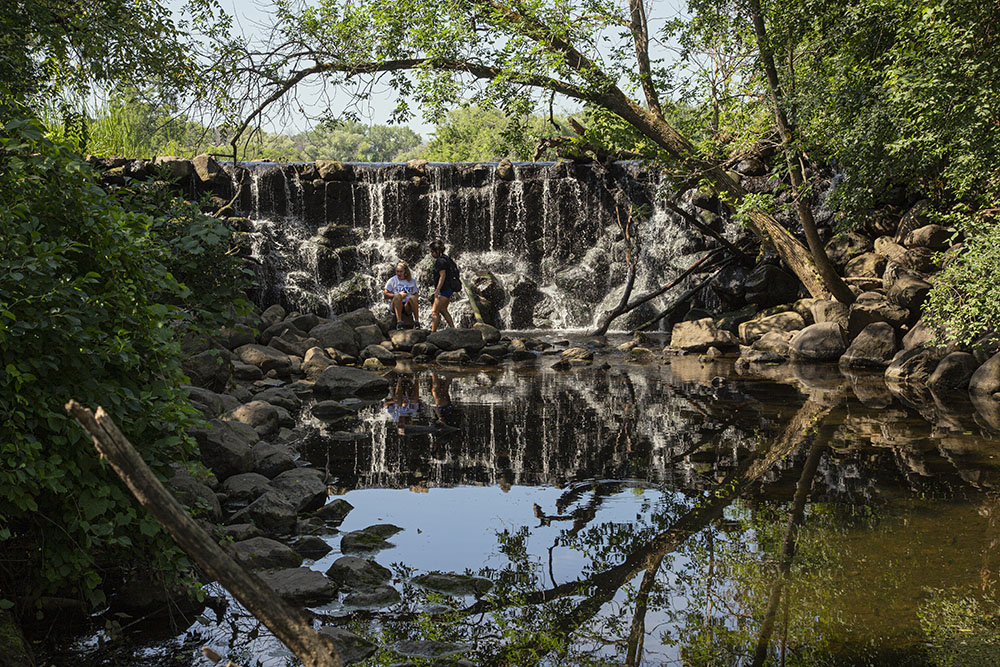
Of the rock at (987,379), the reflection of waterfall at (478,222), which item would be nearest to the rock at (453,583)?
the rock at (987,379)

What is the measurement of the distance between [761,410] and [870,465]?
2.96 meters

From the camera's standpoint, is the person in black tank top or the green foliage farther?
the person in black tank top

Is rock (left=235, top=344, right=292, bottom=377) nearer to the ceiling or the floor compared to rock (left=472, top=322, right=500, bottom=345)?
nearer to the floor

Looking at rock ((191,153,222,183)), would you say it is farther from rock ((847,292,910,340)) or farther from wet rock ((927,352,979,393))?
wet rock ((927,352,979,393))

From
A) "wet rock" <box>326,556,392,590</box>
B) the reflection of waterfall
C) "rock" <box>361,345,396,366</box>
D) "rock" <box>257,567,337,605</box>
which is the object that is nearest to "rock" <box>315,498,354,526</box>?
"wet rock" <box>326,556,392,590</box>

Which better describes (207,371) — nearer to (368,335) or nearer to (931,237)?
(368,335)

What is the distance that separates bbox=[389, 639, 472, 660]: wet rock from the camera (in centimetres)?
421

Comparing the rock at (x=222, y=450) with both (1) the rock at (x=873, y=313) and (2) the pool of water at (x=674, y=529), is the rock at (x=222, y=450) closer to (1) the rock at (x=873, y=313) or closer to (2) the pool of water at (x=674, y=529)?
(2) the pool of water at (x=674, y=529)

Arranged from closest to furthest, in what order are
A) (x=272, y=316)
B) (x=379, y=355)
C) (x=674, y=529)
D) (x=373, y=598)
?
1. (x=373, y=598)
2. (x=674, y=529)
3. (x=379, y=355)
4. (x=272, y=316)

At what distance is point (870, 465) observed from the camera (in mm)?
7848

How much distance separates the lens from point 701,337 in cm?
1747

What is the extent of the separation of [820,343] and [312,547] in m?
A: 12.2

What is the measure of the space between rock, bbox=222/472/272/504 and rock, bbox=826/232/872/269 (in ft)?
48.6

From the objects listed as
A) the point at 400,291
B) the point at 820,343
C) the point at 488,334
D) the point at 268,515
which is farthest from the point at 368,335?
the point at 268,515
